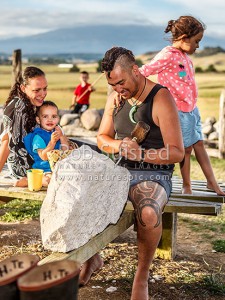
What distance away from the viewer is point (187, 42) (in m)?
4.93

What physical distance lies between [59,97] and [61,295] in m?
24.1

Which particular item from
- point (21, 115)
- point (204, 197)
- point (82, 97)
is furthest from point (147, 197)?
point (82, 97)

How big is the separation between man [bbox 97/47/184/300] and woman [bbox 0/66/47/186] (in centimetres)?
97

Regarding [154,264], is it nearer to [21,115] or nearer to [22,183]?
[22,183]

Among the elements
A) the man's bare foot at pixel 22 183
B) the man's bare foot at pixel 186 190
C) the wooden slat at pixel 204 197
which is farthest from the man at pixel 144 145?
the man's bare foot at pixel 22 183

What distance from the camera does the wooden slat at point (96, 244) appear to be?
11.5 feet

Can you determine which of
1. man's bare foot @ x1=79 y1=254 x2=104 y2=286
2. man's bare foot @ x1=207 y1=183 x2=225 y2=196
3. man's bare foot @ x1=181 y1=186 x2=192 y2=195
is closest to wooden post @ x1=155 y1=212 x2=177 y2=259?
man's bare foot @ x1=181 y1=186 x2=192 y2=195

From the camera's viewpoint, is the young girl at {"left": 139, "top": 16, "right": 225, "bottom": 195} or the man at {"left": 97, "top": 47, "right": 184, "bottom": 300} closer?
the man at {"left": 97, "top": 47, "right": 184, "bottom": 300}

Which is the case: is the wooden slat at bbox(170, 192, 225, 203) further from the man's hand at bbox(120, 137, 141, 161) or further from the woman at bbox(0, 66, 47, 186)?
the woman at bbox(0, 66, 47, 186)

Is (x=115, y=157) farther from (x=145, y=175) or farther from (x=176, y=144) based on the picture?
(x=176, y=144)

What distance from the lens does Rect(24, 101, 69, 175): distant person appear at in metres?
4.91

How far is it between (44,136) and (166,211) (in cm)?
135

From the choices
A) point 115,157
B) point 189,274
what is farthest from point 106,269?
point 115,157

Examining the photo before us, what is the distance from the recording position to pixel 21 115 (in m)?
5.00
